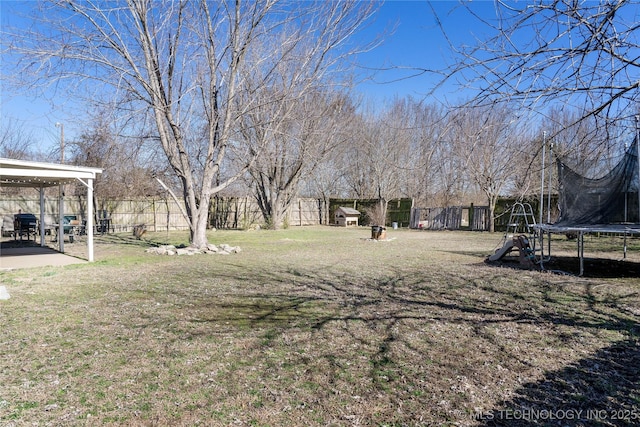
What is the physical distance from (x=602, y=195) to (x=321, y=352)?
7.70 metres

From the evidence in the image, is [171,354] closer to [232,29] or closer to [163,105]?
[163,105]

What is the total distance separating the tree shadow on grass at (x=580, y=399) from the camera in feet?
7.47

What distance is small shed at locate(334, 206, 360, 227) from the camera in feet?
76.6

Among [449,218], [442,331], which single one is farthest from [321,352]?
[449,218]

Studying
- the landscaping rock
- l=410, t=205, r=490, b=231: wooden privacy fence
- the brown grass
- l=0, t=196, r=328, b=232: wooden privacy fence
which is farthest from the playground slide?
l=410, t=205, r=490, b=231: wooden privacy fence

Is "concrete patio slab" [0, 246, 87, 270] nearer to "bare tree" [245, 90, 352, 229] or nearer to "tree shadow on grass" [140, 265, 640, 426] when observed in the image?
"tree shadow on grass" [140, 265, 640, 426]

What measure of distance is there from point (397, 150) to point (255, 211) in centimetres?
877

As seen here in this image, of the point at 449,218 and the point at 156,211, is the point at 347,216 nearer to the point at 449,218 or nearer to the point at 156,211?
the point at 449,218

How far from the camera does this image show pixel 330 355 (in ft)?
10.7

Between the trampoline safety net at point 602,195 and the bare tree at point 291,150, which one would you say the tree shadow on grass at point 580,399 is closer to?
the trampoline safety net at point 602,195

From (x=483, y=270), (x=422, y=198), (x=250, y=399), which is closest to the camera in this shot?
(x=250, y=399)

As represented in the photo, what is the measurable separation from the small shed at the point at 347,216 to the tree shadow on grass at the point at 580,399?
20.2 meters

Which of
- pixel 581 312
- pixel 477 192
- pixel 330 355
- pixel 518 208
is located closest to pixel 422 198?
pixel 477 192

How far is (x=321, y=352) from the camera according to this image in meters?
3.34
